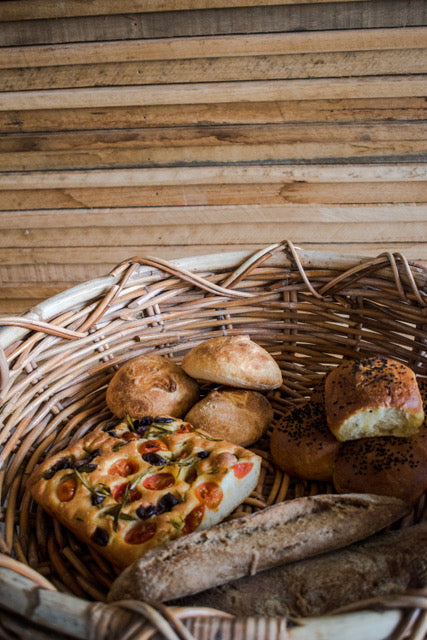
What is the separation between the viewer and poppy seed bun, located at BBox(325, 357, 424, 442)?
1.52 m

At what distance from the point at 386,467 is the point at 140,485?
68cm

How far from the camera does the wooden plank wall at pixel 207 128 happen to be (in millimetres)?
3256

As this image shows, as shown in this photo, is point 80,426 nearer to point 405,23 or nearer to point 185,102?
point 185,102

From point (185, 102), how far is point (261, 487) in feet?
8.66

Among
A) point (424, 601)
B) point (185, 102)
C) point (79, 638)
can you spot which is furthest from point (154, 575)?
point (185, 102)

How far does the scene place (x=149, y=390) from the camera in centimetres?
180

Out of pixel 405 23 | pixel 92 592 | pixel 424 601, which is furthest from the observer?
pixel 405 23

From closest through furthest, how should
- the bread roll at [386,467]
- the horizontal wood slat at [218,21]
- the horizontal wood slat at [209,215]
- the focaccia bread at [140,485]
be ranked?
the focaccia bread at [140,485] → the bread roll at [386,467] → the horizontal wood slat at [218,21] → the horizontal wood slat at [209,215]

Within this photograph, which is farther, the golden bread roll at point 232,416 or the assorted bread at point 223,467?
the golden bread roll at point 232,416

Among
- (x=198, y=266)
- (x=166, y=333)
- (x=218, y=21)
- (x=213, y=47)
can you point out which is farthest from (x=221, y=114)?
(x=166, y=333)

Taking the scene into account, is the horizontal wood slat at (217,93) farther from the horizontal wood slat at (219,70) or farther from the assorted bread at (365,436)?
the assorted bread at (365,436)

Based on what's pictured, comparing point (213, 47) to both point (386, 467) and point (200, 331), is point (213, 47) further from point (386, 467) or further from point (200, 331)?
point (386, 467)

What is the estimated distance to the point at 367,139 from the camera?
346 centimetres

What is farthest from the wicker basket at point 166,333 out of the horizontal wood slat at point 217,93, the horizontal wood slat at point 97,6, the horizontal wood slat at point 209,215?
the horizontal wood slat at point 97,6
